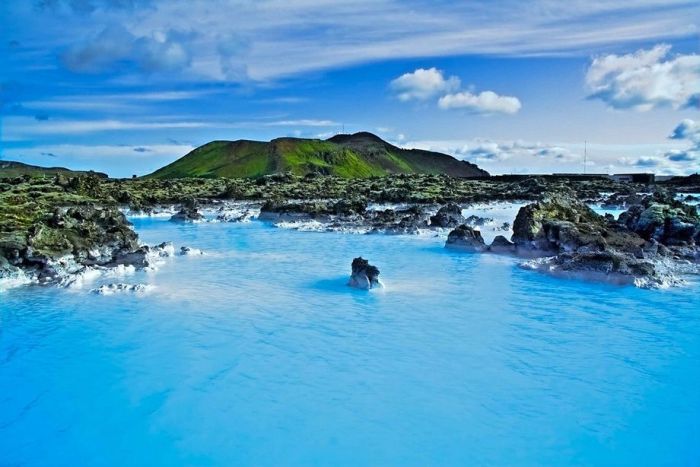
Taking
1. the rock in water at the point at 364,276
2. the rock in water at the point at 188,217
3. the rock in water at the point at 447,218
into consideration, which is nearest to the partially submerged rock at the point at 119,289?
the rock in water at the point at 364,276

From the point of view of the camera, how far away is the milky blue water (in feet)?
26.1

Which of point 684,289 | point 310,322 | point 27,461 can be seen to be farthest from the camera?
point 684,289

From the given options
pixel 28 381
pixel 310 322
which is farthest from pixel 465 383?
pixel 28 381

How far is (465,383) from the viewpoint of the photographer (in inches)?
395

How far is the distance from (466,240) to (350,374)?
15.8 m

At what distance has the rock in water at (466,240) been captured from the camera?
25.1 metres

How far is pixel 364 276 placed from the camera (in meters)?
17.5

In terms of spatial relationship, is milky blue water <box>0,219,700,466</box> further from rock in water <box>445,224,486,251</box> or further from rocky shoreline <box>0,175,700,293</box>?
rock in water <box>445,224,486,251</box>

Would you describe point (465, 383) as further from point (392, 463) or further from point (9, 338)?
point (9, 338)

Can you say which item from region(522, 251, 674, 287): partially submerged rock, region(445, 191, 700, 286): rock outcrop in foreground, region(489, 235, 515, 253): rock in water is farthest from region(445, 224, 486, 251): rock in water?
region(522, 251, 674, 287): partially submerged rock

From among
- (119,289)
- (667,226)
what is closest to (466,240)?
(667,226)

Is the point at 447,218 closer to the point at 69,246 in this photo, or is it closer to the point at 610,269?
the point at 610,269

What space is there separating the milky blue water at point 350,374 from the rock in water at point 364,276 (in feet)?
1.69

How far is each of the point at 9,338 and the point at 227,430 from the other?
7.14m
